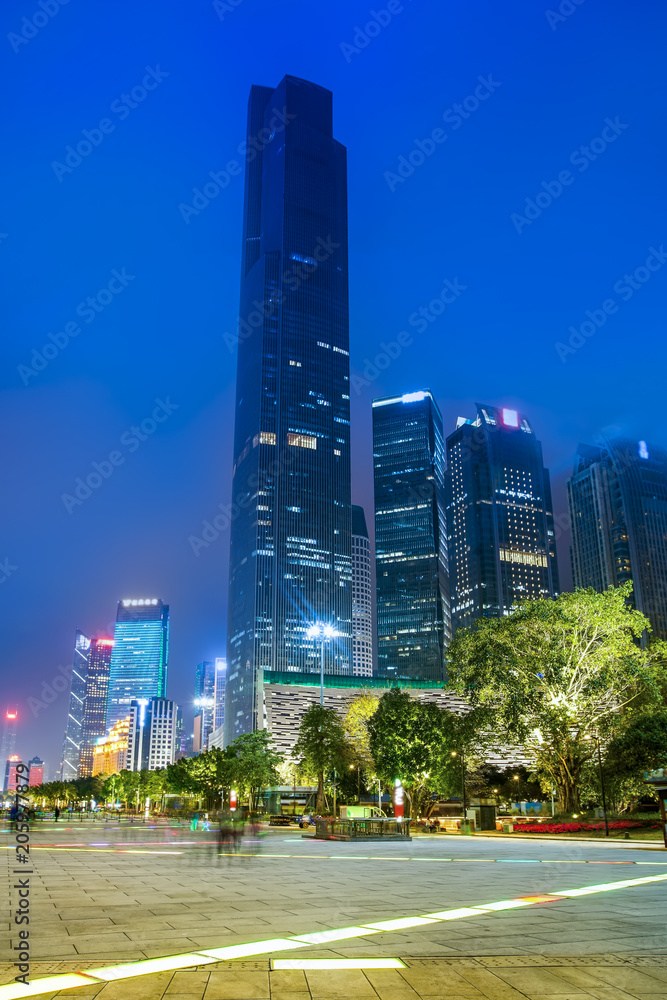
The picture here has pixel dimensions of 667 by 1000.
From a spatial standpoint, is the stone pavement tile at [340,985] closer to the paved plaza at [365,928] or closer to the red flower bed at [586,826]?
the paved plaza at [365,928]

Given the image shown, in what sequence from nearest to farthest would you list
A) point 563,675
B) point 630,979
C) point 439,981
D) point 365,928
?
point 439,981 → point 630,979 → point 365,928 → point 563,675

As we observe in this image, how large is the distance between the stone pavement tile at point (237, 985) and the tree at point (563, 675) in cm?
4249

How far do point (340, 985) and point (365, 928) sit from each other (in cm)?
371

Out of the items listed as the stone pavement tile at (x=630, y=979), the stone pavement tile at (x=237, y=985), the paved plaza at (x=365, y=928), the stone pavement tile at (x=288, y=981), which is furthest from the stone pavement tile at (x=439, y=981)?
A: the stone pavement tile at (x=237, y=985)

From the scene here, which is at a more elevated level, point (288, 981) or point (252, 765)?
point (252, 765)

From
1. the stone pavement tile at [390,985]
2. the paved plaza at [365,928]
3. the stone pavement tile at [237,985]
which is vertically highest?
the stone pavement tile at [237,985]

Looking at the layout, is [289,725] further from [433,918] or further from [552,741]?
[433,918]

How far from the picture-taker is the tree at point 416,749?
58750mm

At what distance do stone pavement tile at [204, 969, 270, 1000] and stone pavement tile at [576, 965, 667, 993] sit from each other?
351 cm

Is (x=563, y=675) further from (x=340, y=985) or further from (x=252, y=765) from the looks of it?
(x=252, y=765)

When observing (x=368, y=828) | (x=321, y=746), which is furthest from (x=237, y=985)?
(x=321, y=746)

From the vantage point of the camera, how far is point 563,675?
48.0 m

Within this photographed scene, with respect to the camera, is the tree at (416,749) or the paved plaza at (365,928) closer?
the paved plaza at (365,928)

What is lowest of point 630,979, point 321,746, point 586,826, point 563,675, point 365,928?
point 586,826
